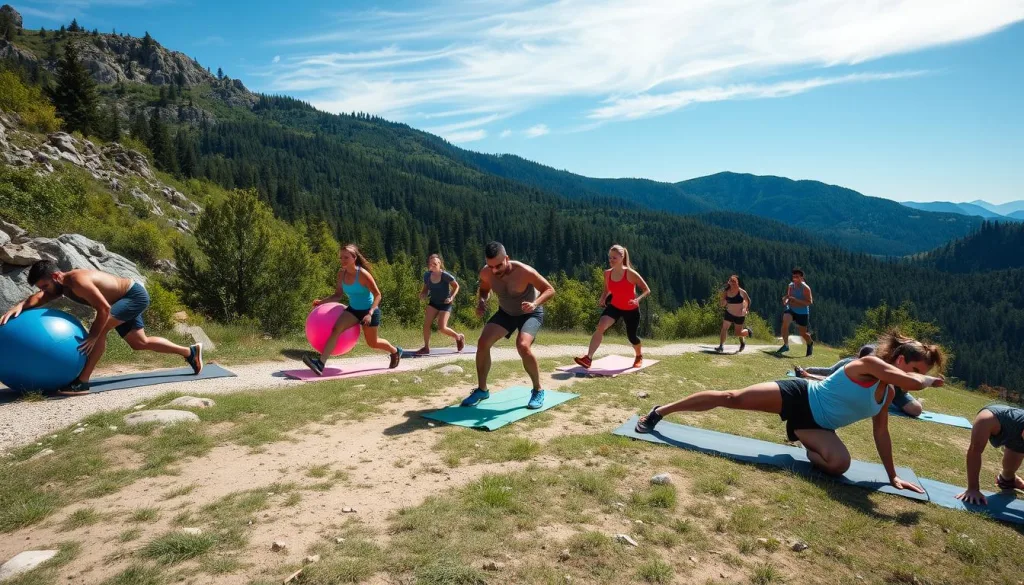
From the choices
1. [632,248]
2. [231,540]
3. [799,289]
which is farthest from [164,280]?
[632,248]

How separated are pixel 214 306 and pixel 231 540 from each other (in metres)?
17.9

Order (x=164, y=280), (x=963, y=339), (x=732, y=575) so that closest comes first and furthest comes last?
1. (x=732, y=575)
2. (x=164, y=280)
3. (x=963, y=339)

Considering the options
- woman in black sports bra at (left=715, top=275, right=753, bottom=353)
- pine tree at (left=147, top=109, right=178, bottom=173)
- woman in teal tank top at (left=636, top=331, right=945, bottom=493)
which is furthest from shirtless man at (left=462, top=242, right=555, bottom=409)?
pine tree at (left=147, top=109, right=178, bottom=173)

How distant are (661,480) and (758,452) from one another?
190 cm

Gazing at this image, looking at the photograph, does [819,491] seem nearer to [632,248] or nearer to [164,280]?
[164,280]

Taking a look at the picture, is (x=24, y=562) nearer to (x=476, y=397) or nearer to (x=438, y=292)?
(x=476, y=397)

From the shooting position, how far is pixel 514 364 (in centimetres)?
1194

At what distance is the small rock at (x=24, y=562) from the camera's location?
3.47m

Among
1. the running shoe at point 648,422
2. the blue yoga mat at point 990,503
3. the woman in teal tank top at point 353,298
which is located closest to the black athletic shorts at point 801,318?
the blue yoga mat at point 990,503

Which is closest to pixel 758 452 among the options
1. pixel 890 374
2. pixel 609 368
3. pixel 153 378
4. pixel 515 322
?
pixel 890 374

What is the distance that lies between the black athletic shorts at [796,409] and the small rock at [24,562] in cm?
667

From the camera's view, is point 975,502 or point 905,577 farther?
point 975,502

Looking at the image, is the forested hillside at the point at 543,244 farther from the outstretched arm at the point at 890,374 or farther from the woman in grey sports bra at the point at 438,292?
the outstretched arm at the point at 890,374

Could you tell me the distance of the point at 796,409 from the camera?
19.4 feet
